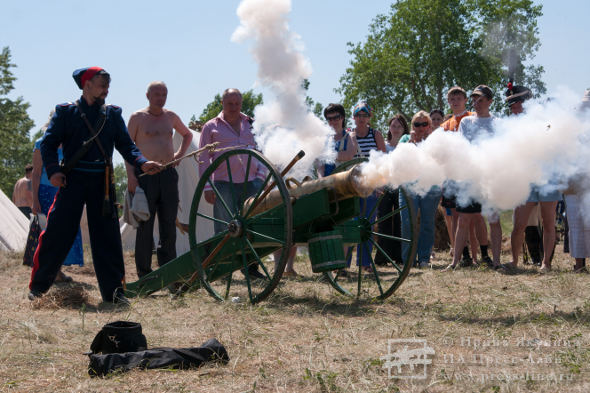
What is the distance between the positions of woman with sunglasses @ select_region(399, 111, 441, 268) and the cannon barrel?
2498mm

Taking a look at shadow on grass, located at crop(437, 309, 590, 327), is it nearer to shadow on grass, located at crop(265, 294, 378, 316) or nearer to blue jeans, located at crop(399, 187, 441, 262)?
shadow on grass, located at crop(265, 294, 378, 316)

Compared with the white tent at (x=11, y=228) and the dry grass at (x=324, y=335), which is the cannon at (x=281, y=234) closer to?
the dry grass at (x=324, y=335)

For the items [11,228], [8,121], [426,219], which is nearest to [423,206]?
[426,219]

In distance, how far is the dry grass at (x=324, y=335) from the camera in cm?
280

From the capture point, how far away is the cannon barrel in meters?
4.59

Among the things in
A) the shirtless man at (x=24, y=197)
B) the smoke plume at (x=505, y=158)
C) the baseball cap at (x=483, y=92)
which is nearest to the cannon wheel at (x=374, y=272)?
the smoke plume at (x=505, y=158)

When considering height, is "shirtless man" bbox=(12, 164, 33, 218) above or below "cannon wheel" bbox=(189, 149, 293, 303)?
above

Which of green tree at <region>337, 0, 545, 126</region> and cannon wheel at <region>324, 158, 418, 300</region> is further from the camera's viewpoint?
green tree at <region>337, 0, 545, 126</region>

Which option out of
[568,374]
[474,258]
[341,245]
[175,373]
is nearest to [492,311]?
[341,245]

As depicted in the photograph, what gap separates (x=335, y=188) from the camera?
469 cm

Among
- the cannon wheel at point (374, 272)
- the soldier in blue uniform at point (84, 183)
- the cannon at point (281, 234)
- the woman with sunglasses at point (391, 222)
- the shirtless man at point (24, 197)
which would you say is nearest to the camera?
the cannon at point (281, 234)

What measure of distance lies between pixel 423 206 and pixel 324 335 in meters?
3.99

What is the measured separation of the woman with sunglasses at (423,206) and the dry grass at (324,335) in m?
1.31

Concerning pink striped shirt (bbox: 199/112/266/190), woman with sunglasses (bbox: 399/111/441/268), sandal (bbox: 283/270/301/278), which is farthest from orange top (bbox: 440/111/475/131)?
sandal (bbox: 283/270/301/278)
